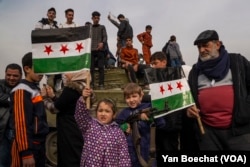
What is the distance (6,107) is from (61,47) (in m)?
1.18

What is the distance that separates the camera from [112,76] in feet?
36.3

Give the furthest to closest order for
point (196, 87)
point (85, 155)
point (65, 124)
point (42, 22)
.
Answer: point (42, 22) → point (65, 124) → point (196, 87) → point (85, 155)

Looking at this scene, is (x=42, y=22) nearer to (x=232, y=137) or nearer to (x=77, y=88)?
(x=77, y=88)

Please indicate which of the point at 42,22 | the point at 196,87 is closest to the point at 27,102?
the point at 196,87

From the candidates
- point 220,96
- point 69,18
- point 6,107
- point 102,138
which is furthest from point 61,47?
point 69,18

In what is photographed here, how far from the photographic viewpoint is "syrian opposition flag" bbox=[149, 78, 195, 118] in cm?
459

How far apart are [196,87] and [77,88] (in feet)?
4.44

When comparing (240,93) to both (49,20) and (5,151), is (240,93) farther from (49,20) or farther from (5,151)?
(49,20)

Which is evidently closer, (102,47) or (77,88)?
(77,88)

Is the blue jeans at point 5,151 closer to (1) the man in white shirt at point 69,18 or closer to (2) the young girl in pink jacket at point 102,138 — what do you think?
(2) the young girl in pink jacket at point 102,138

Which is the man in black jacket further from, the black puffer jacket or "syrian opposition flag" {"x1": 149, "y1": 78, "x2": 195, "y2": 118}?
the black puffer jacket

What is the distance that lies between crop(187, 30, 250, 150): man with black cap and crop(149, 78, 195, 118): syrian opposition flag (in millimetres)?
133

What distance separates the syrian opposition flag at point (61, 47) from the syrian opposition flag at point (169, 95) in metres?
0.91

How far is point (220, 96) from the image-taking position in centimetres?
438
